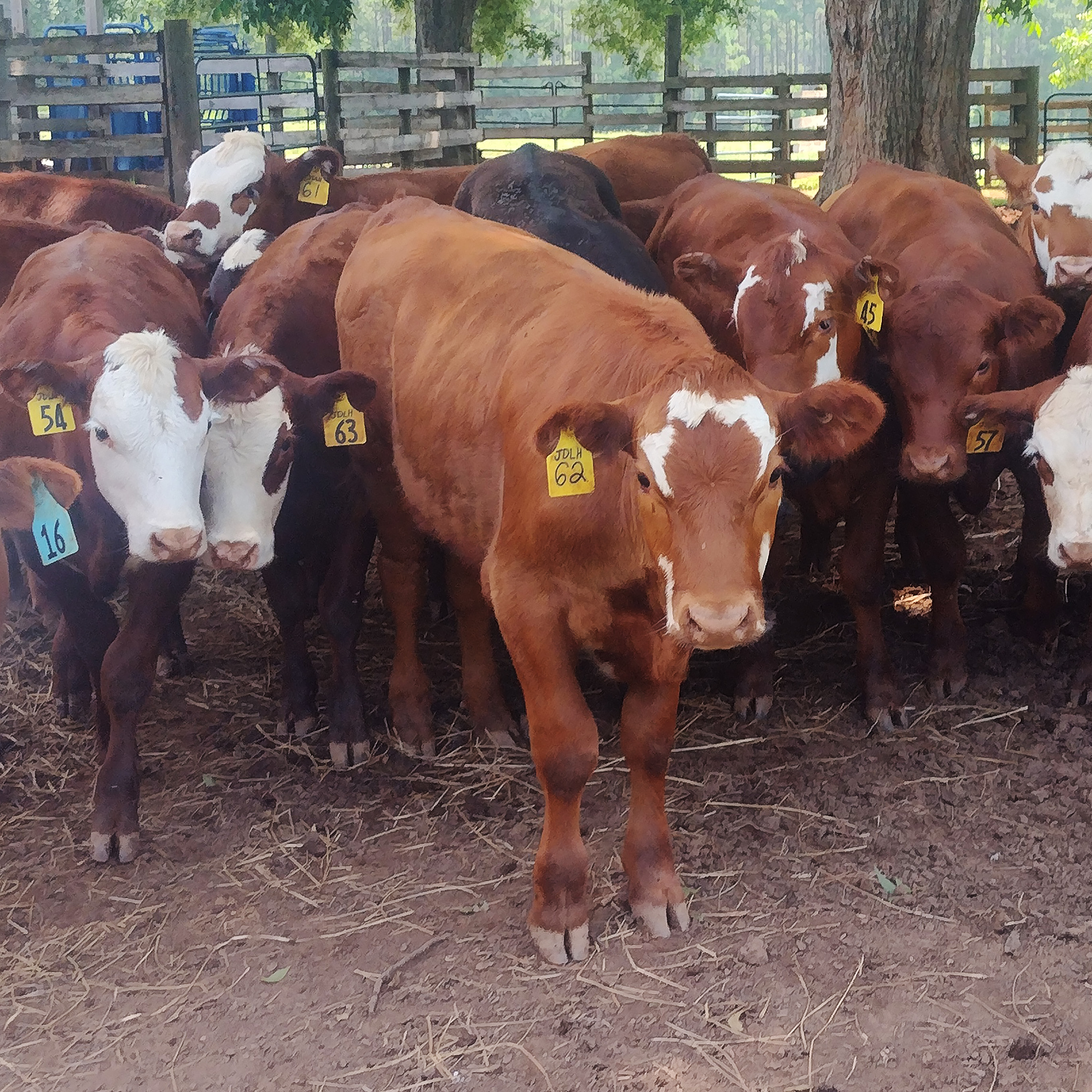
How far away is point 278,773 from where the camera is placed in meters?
4.50

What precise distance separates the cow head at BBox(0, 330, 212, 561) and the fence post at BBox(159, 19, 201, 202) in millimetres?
7206

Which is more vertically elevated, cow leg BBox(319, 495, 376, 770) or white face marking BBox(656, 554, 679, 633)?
white face marking BBox(656, 554, 679, 633)

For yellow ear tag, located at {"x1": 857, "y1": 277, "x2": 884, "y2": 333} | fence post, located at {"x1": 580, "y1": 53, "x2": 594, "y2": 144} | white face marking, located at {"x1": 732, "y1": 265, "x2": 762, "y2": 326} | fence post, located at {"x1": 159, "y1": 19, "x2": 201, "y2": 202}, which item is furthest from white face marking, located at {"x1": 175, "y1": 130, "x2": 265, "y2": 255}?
fence post, located at {"x1": 580, "y1": 53, "x2": 594, "y2": 144}

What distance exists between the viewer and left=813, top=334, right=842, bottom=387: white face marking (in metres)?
4.41

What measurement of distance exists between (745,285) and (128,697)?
2.58m

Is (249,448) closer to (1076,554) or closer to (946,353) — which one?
(946,353)

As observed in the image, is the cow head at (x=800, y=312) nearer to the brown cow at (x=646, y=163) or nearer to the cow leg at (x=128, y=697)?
the cow leg at (x=128, y=697)

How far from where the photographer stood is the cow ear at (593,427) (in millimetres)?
2797

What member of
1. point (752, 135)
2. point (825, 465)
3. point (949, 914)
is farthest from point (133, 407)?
point (752, 135)

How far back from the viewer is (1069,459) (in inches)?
156

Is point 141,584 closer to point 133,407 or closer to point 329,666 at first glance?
point 133,407

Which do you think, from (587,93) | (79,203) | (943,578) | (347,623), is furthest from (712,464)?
(587,93)

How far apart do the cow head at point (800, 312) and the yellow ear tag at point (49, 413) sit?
229 centimetres

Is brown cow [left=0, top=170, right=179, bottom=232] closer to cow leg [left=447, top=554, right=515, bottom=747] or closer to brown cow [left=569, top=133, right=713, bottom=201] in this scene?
brown cow [left=569, top=133, right=713, bottom=201]
